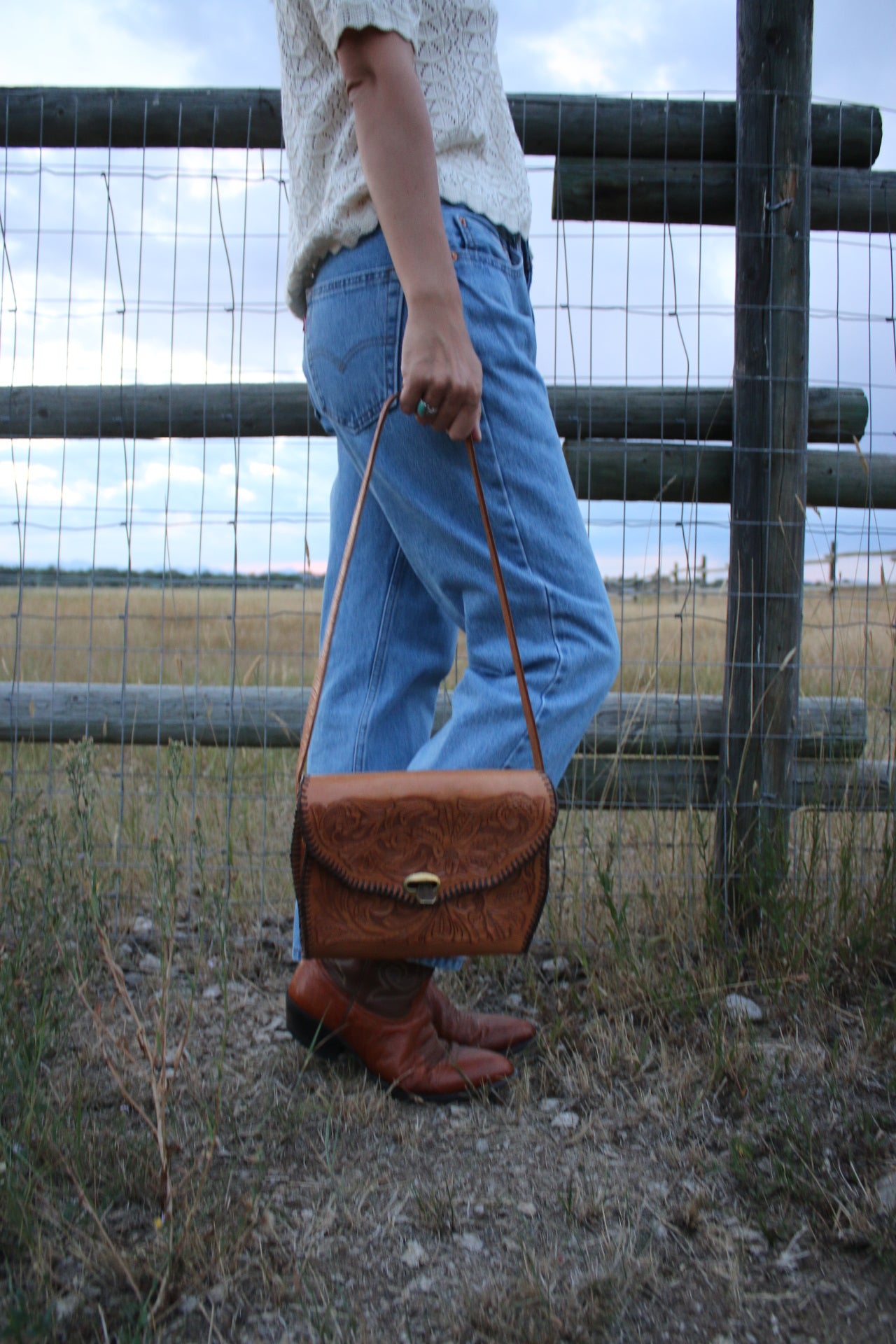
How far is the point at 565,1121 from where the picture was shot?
1541mm

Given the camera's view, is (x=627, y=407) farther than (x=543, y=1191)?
Yes

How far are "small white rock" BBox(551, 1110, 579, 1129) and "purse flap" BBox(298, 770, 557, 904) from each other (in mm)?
516

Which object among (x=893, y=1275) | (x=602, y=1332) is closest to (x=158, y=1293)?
(x=602, y=1332)

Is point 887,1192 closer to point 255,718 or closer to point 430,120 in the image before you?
point 430,120

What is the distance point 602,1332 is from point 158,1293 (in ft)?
1.71

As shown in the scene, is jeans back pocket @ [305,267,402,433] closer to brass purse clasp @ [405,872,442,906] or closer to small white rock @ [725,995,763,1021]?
brass purse clasp @ [405,872,442,906]

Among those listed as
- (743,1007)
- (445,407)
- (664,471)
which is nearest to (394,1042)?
(743,1007)

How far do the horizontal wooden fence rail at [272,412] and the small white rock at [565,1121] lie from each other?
1678mm

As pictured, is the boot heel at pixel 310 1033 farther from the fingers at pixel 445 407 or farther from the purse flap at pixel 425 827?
the fingers at pixel 445 407

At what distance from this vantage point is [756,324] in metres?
2.31

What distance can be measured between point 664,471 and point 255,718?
4.38 ft

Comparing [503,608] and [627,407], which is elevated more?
[627,407]

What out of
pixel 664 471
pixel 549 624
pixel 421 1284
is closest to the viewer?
pixel 421 1284

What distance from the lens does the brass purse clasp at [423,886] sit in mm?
1298
